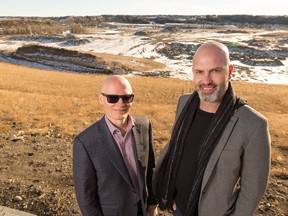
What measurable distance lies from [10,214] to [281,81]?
38158 millimetres

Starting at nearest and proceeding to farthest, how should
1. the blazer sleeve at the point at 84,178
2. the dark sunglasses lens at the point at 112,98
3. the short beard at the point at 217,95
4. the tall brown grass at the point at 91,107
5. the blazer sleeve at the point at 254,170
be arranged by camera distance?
the blazer sleeve at the point at 254,170 < the short beard at the point at 217,95 < the blazer sleeve at the point at 84,178 < the dark sunglasses lens at the point at 112,98 < the tall brown grass at the point at 91,107

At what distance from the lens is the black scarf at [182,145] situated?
2803 mm

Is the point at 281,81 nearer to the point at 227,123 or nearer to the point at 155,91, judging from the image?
the point at 155,91

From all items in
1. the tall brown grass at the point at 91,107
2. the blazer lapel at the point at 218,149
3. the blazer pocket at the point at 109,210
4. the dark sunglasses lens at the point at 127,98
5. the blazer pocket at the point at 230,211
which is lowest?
the tall brown grass at the point at 91,107

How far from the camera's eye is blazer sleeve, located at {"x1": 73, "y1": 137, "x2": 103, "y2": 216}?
2.98m

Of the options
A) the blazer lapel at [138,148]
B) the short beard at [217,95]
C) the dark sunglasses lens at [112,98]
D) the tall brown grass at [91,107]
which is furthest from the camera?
the tall brown grass at [91,107]

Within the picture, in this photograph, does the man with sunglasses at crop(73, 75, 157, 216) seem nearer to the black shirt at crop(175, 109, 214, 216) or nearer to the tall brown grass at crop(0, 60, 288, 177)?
the black shirt at crop(175, 109, 214, 216)

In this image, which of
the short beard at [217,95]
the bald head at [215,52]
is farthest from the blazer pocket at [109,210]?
the bald head at [215,52]

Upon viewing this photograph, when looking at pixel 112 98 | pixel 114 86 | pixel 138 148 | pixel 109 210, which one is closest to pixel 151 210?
pixel 109 210

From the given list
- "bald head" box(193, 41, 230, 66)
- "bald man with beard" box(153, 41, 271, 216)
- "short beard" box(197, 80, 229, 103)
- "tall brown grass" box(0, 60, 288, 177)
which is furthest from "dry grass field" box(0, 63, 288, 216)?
"bald head" box(193, 41, 230, 66)

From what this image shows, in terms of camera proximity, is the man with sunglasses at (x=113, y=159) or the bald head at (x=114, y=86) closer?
the man with sunglasses at (x=113, y=159)

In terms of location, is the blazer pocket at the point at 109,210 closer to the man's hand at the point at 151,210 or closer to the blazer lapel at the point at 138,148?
the blazer lapel at the point at 138,148

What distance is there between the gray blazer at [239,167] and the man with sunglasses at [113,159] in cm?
74

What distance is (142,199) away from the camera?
336 centimetres
